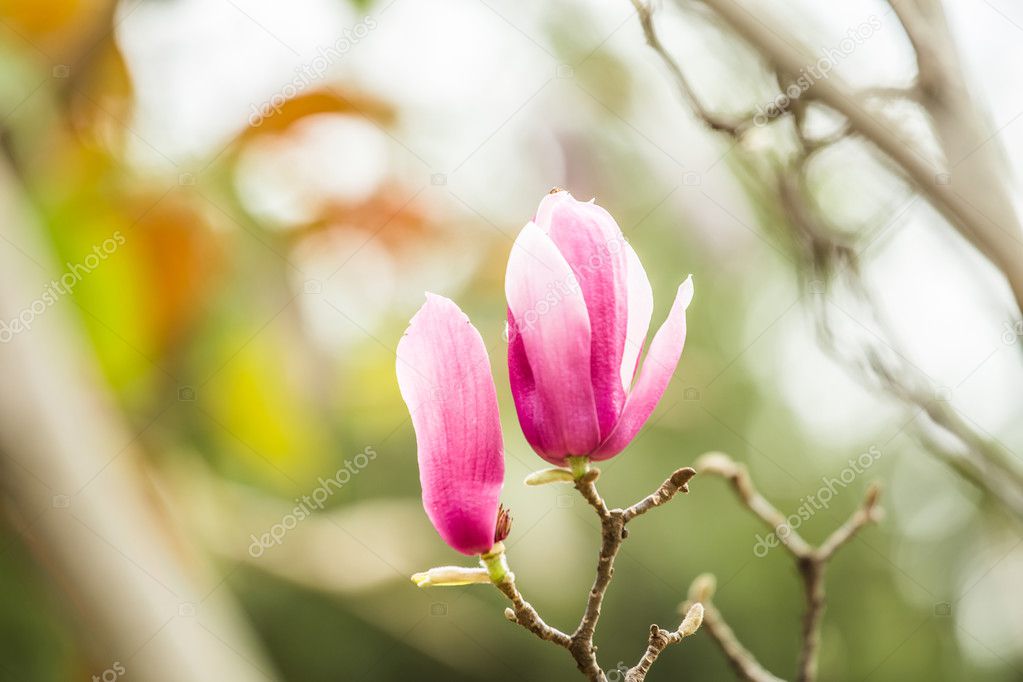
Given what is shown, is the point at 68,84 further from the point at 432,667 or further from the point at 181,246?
the point at 432,667

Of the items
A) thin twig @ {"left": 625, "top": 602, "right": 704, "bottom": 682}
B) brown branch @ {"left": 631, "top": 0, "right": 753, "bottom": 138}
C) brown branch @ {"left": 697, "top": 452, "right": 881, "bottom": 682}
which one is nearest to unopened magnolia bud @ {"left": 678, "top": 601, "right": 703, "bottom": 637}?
thin twig @ {"left": 625, "top": 602, "right": 704, "bottom": 682}

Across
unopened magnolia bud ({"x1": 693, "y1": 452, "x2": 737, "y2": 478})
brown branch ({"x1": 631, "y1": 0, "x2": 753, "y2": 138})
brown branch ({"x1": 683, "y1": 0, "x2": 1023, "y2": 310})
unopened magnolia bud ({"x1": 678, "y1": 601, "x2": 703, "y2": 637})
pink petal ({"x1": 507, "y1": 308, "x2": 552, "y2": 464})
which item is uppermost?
brown branch ({"x1": 683, "y1": 0, "x2": 1023, "y2": 310})

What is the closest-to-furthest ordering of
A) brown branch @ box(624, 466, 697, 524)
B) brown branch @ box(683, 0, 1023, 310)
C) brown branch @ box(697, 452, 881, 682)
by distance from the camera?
brown branch @ box(624, 466, 697, 524)
brown branch @ box(683, 0, 1023, 310)
brown branch @ box(697, 452, 881, 682)

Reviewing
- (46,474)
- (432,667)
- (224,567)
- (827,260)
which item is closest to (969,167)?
(827,260)

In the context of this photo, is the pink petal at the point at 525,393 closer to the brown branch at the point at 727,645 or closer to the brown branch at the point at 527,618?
the brown branch at the point at 527,618

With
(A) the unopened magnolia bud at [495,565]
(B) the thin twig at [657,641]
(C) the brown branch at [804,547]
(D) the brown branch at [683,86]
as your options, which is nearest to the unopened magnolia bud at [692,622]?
(B) the thin twig at [657,641]

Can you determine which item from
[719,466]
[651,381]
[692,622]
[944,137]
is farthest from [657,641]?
[944,137]

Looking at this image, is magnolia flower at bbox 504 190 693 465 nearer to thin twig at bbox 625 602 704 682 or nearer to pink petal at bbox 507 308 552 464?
pink petal at bbox 507 308 552 464
